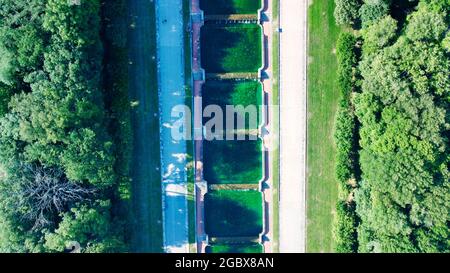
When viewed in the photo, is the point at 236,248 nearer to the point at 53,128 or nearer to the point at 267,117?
the point at 267,117

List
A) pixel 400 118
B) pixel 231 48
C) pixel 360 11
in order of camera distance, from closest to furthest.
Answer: pixel 400 118 → pixel 360 11 → pixel 231 48

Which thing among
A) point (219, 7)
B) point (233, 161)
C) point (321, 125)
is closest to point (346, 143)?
point (321, 125)

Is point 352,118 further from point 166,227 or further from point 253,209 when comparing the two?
point 166,227

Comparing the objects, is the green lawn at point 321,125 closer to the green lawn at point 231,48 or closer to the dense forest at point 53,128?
the green lawn at point 231,48

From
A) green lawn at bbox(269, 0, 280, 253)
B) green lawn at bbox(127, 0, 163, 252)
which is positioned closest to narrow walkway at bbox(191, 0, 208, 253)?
green lawn at bbox(127, 0, 163, 252)

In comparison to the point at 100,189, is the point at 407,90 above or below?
above

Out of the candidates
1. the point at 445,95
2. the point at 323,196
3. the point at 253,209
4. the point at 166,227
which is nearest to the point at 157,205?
the point at 166,227

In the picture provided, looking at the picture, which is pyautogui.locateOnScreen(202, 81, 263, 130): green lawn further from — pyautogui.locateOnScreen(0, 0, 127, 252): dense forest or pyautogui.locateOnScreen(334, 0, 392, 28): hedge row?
pyautogui.locateOnScreen(0, 0, 127, 252): dense forest
